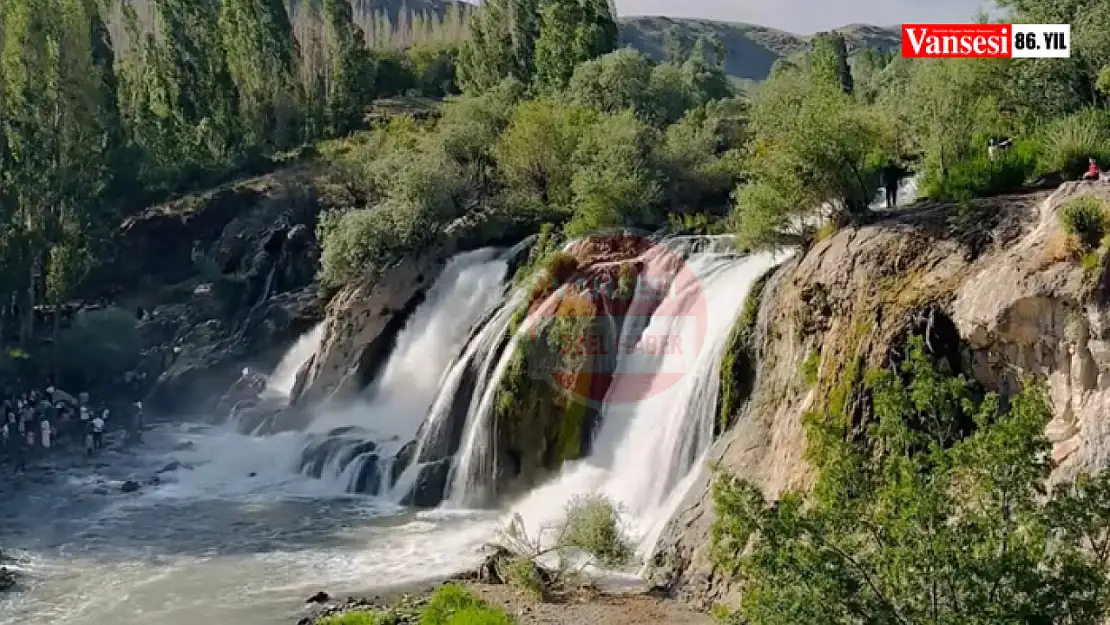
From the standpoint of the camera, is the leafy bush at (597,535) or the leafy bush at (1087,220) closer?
the leafy bush at (1087,220)

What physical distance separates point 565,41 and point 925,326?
46.5m

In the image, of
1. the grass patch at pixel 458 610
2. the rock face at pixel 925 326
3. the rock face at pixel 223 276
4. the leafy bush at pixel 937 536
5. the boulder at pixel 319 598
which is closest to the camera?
the leafy bush at pixel 937 536

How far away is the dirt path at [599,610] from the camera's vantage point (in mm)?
17328

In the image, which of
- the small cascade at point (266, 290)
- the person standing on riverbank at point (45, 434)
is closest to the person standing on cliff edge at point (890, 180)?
the person standing on riverbank at point (45, 434)

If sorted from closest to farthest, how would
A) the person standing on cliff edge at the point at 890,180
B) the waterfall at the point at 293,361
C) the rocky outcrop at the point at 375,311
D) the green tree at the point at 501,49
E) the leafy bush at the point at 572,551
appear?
the leafy bush at the point at 572,551 → the person standing on cliff edge at the point at 890,180 → the rocky outcrop at the point at 375,311 → the waterfall at the point at 293,361 → the green tree at the point at 501,49

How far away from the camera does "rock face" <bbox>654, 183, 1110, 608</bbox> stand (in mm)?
14539

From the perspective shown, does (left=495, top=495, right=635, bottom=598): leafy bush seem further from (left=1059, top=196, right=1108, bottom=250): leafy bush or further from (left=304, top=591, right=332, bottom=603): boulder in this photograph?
(left=1059, top=196, right=1108, bottom=250): leafy bush

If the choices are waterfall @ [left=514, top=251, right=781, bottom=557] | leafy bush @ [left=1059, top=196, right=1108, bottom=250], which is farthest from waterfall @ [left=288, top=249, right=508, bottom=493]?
leafy bush @ [left=1059, top=196, right=1108, bottom=250]

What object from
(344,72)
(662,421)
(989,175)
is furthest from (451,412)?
(344,72)

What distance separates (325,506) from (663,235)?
38.8 ft

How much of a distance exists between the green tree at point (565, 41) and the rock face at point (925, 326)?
3835cm

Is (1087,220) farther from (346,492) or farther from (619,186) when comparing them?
(346,492)

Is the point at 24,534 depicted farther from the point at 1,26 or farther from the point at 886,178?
the point at 1,26

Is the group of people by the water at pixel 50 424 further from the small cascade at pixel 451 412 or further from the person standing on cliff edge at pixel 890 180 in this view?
the person standing on cliff edge at pixel 890 180
